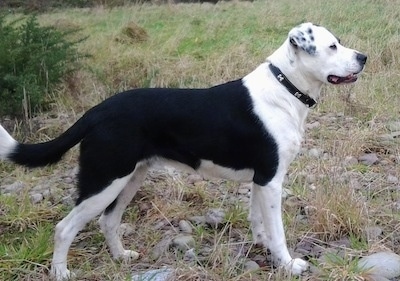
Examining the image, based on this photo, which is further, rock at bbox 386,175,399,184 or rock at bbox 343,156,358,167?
rock at bbox 343,156,358,167

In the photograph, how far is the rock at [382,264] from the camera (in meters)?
3.46

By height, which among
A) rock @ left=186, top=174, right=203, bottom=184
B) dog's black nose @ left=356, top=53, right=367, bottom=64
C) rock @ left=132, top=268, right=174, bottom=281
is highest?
dog's black nose @ left=356, top=53, right=367, bottom=64

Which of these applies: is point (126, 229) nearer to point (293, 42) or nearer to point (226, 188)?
point (226, 188)

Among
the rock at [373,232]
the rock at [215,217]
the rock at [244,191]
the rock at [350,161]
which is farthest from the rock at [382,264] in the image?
the rock at [350,161]

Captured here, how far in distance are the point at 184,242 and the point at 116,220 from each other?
1.46 ft

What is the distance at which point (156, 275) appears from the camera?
3471 mm

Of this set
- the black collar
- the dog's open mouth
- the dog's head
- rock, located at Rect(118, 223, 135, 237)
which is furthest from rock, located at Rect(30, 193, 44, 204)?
the dog's open mouth

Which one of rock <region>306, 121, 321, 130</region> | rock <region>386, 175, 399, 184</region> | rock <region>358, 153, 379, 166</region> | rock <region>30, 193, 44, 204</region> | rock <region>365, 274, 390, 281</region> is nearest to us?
rock <region>365, 274, 390, 281</region>

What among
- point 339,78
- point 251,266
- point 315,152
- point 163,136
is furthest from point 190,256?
point 315,152

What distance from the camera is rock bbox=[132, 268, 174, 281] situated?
3.43 meters

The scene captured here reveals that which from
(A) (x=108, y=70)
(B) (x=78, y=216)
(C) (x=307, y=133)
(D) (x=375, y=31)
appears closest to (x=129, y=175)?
(B) (x=78, y=216)

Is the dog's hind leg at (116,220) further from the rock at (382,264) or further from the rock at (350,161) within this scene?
the rock at (350,161)

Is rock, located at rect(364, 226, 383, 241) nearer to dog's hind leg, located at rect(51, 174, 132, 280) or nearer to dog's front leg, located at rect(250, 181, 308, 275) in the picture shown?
dog's front leg, located at rect(250, 181, 308, 275)

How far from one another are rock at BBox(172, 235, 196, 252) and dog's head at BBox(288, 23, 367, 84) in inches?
49.8
